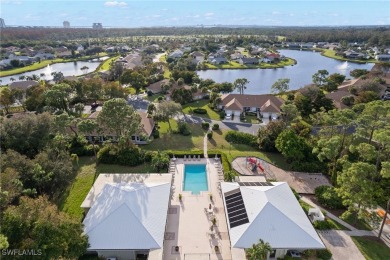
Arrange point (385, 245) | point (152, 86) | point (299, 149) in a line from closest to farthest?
1. point (385, 245)
2. point (299, 149)
3. point (152, 86)

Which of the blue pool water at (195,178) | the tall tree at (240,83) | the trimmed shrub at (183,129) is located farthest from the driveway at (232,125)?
the tall tree at (240,83)

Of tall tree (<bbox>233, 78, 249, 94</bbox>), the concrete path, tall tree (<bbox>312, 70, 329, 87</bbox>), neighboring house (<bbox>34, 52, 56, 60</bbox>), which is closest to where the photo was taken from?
the concrete path

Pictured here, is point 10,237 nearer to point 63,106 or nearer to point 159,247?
point 159,247

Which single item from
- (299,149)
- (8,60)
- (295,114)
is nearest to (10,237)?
(299,149)

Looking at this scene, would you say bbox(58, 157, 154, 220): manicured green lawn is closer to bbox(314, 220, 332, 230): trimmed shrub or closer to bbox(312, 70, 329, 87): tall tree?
bbox(314, 220, 332, 230): trimmed shrub

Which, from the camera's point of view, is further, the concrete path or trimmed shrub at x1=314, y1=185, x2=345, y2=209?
trimmed shrub at x1=314, y1=185, x2=345, y2=209

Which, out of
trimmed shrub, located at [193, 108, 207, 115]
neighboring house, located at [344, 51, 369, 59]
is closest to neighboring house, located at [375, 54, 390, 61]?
neighboring house, located at [344, 51, 369, 59]

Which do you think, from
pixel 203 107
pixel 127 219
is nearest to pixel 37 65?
pixel 203 107

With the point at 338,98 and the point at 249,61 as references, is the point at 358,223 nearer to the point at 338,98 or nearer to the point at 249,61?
the point at 338,98
